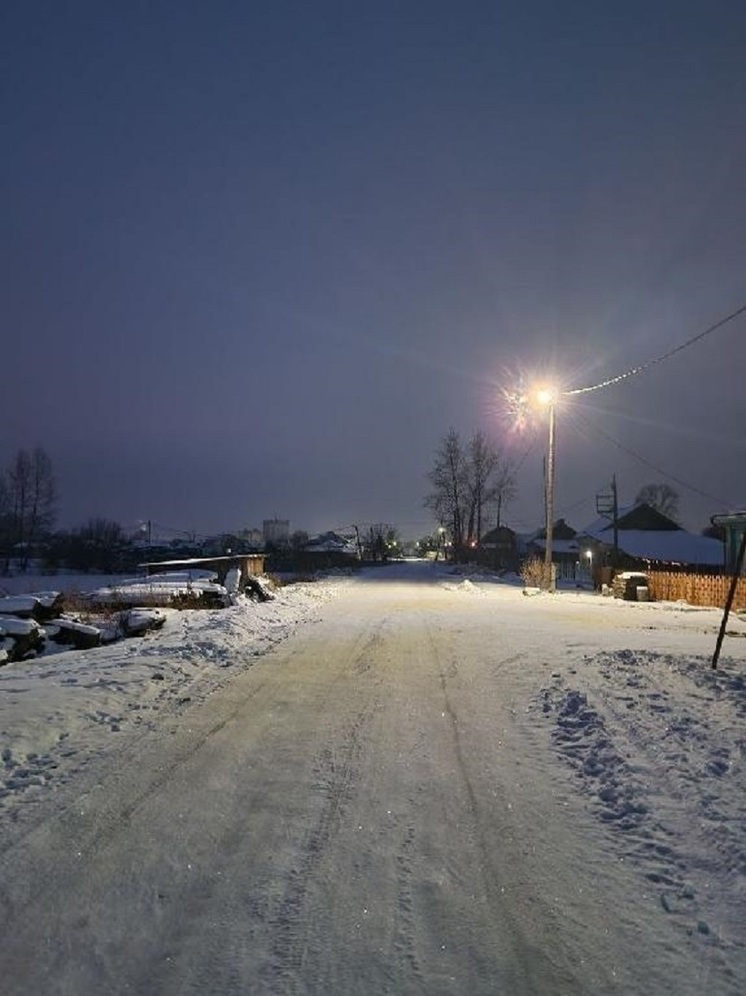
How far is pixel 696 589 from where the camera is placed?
2695cm

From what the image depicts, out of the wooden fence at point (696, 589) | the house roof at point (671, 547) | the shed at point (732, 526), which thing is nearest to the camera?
the wooden fence at point (696, 589)

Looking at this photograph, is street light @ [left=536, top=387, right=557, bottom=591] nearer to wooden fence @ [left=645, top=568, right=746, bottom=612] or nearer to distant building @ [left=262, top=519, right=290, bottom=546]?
wooden fence @ [left=645, top=568, right=746, bottom=612]

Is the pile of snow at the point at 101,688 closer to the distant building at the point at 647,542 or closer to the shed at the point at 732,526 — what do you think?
the shed at the point at 732,526

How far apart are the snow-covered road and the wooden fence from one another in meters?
17.0

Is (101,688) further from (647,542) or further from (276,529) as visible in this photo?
(276,529)

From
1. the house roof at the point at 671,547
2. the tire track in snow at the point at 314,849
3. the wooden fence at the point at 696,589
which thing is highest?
the house roof at the point at 671,547

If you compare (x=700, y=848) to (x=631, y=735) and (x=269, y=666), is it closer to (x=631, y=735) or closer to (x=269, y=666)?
(x=631, y=735)

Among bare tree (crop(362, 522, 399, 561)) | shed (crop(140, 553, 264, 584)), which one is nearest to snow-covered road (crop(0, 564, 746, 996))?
shed (crop(140, 553, 264, 584))

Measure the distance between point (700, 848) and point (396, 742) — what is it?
9.48 feet

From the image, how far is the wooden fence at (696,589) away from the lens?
24.4 m

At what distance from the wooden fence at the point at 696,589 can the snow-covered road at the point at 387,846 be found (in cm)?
1704

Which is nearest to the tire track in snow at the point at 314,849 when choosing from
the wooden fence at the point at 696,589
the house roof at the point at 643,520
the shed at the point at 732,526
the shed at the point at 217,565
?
the shed at the point at 217,565

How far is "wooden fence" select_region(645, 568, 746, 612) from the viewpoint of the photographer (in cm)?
2440

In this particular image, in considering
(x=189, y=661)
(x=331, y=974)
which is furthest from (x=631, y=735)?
(x=189, y=661)
